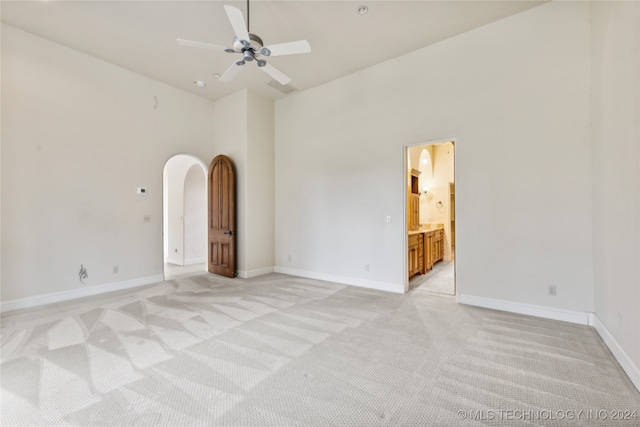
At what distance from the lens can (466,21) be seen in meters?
3.69

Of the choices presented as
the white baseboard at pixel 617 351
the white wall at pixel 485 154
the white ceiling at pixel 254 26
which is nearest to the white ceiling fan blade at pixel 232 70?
the white ceiling at pixel 254 26

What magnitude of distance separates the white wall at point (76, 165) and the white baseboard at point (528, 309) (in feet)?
17.7

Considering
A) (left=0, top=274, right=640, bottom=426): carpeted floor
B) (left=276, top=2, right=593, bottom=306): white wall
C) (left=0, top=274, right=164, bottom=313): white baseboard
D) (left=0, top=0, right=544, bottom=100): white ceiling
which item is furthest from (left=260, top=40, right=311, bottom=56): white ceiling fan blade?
(left=0, top=274, right=164, bottom=313): white baseboard

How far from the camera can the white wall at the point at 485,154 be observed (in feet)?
10.7

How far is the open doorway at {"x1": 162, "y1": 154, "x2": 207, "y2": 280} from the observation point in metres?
7.32

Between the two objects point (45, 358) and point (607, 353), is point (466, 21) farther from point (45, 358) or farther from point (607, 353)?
point (45, 358)

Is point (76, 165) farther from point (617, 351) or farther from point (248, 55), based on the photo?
point (617, 351)

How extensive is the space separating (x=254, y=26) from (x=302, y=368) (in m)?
4.08

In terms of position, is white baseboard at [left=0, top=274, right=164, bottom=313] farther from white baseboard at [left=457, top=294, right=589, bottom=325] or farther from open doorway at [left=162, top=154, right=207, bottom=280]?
white baseboard at [left=457, top=294, right=589, bottom=325]

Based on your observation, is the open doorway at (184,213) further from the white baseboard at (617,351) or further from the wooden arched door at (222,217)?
the white baseboard at (617,351)

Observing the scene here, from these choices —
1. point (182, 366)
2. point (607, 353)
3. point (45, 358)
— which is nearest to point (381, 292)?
point (607, 353)

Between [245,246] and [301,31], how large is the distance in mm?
3830

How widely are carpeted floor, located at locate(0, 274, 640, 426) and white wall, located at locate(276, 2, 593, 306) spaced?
2.34 feet

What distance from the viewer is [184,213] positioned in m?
7.33
